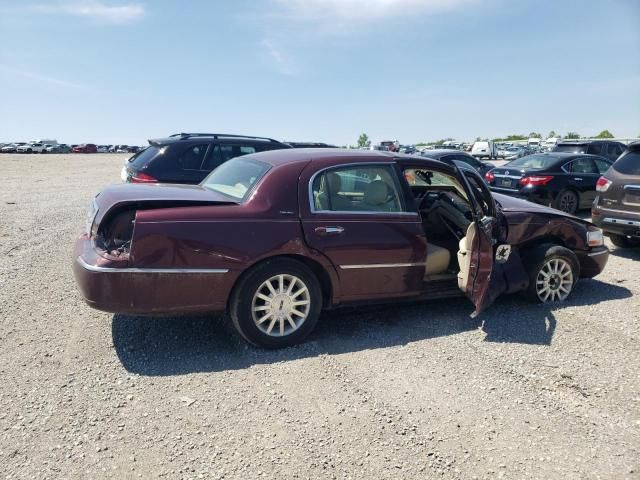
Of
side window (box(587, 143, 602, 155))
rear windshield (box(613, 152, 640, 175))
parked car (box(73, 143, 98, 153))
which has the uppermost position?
side window (box(587, 143, 602, 155))

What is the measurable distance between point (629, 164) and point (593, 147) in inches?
401

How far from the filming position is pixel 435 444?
2826 mm

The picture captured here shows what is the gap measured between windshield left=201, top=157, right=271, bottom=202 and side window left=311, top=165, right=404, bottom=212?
1.72ft

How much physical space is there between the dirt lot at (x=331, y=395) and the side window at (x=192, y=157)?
3.87 m

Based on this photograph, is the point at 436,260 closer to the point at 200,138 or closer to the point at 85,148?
the point at 200,138

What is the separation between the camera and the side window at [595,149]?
15987 mm

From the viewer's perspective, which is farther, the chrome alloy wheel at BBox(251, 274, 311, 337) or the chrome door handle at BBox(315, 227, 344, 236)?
the chrome door handle at BBox(315, 227, 344, 236)

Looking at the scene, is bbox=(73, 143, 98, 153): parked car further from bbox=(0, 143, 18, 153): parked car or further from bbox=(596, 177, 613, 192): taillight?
bbox=(596, 177, 613, 192): taillight

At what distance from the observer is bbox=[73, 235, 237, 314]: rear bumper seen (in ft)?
11.5

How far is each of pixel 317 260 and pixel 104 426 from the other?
191cm

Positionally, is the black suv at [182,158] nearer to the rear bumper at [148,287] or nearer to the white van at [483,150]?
the rear bumper at [148,287]

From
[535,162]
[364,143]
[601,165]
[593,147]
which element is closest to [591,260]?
[535,162]

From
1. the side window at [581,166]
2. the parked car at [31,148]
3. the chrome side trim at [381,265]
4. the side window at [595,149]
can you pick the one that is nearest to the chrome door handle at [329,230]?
the chrome side trim at [381,265]

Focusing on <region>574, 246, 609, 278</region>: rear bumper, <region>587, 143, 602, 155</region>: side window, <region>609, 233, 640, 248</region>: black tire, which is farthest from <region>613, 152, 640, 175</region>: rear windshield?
<region>587, 143, 602, 155</region>: side window
